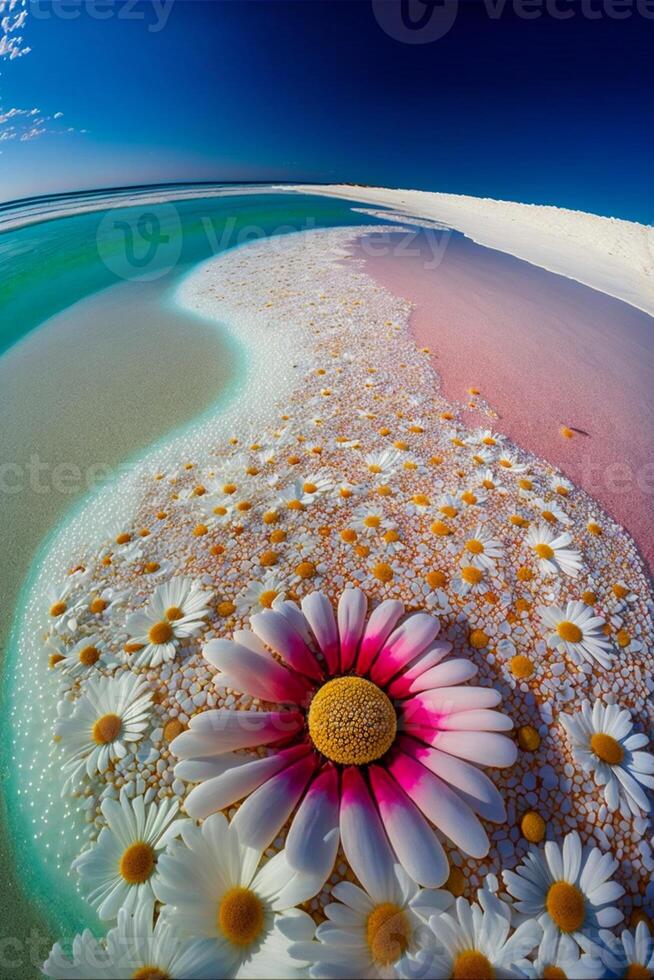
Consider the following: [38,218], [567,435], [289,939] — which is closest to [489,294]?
[567,435]

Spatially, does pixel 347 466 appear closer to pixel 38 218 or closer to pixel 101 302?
pixel 101 302

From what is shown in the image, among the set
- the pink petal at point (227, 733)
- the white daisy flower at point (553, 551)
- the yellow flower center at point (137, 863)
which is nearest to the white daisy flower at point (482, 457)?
the white daisy flower at point (553, 551)

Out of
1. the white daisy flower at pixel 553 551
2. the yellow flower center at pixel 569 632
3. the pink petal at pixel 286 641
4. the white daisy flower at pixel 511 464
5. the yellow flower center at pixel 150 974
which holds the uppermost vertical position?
the white daisy flower at pixel 511 464

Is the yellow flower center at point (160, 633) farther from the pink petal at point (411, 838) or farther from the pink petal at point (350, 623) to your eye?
the pink petal at point (411, 838)

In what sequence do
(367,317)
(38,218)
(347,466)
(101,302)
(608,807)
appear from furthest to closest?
(38,218), (101,302), (367,317), (347,466), (608,807)

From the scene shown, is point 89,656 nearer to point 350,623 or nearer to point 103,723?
point 103,723

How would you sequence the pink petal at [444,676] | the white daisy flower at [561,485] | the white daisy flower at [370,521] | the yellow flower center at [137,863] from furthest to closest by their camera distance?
the white daisy flower at [561,485] < the white daisy flower at [370,521] < the pink petal at [444,676] < the yellow flower center at [137,863]

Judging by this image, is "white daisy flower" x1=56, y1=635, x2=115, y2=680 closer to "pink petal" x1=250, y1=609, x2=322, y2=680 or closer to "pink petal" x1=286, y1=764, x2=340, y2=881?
"pink petal" x1=250, y1=609, x2=322, y2=680

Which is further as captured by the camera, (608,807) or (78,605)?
(78,605)
